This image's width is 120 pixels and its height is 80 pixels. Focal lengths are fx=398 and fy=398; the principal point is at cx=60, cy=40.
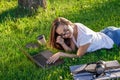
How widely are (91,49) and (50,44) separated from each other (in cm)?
70

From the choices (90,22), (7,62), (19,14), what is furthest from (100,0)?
(7,62)

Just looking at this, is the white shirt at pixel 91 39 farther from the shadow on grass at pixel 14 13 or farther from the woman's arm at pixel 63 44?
the shadow on grass at pixel 14 13

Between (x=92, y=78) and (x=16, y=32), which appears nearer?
(x=92, y=78)

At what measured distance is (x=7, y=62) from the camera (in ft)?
21.8

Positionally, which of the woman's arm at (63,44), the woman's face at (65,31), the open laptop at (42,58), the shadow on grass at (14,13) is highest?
the woman's face at (65,31)

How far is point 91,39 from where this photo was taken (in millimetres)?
6629

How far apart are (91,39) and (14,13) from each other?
2.71 metres

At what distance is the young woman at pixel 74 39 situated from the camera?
6.51 meters

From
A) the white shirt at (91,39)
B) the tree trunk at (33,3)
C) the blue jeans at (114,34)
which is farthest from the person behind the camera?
the tree trunk at (33,3)

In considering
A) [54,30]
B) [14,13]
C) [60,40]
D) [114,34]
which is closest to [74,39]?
[60,40]

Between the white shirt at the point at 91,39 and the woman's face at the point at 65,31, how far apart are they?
16 centimetres

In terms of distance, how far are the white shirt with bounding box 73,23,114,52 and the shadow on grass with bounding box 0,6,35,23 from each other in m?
2.24

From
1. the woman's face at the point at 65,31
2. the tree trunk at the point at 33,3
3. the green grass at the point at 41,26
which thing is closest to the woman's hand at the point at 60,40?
the woman's face at the point at 65,31

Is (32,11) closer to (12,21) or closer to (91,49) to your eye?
(12,21)
